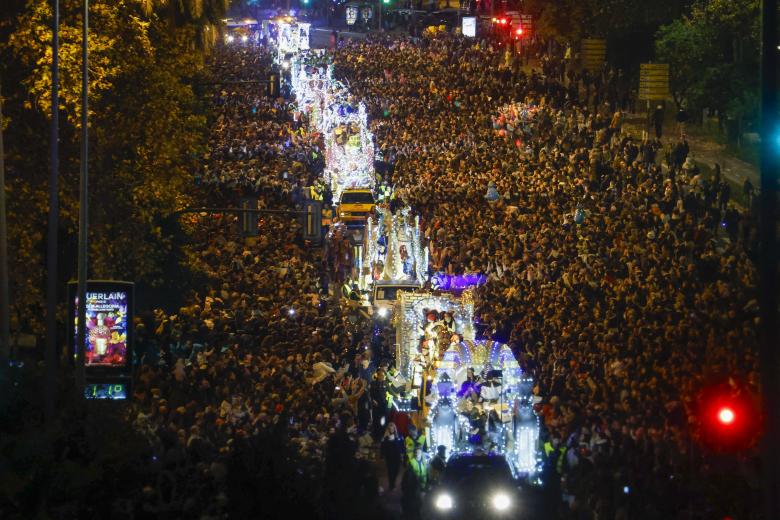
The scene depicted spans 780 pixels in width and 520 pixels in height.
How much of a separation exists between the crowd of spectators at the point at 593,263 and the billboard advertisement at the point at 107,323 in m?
6.63

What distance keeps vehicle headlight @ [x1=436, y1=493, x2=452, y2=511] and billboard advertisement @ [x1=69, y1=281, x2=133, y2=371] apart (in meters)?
6.89

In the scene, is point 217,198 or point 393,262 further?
point 217,198

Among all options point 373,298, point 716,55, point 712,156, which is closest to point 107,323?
point 373,298

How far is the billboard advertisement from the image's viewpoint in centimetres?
2284

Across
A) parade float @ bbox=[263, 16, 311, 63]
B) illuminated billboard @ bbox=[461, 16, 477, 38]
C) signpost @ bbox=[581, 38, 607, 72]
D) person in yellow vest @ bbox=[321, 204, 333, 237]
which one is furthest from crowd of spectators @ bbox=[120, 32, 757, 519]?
illuminated billboard @ bbox=[461, 16, 477, 38]

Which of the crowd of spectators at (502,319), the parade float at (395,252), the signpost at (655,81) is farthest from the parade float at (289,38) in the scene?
the parade float at (395,252)

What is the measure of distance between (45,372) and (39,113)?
42.0ft

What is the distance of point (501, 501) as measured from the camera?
17141mm

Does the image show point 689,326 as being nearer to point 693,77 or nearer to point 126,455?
point 126,455

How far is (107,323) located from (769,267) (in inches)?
584

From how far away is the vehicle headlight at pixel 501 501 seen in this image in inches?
672

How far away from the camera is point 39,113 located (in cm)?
2756

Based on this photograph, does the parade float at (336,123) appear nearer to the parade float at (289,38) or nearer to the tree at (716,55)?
Answer: the parade float at (289,38)

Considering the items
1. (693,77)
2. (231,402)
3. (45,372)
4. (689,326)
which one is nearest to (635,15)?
(693,77)
